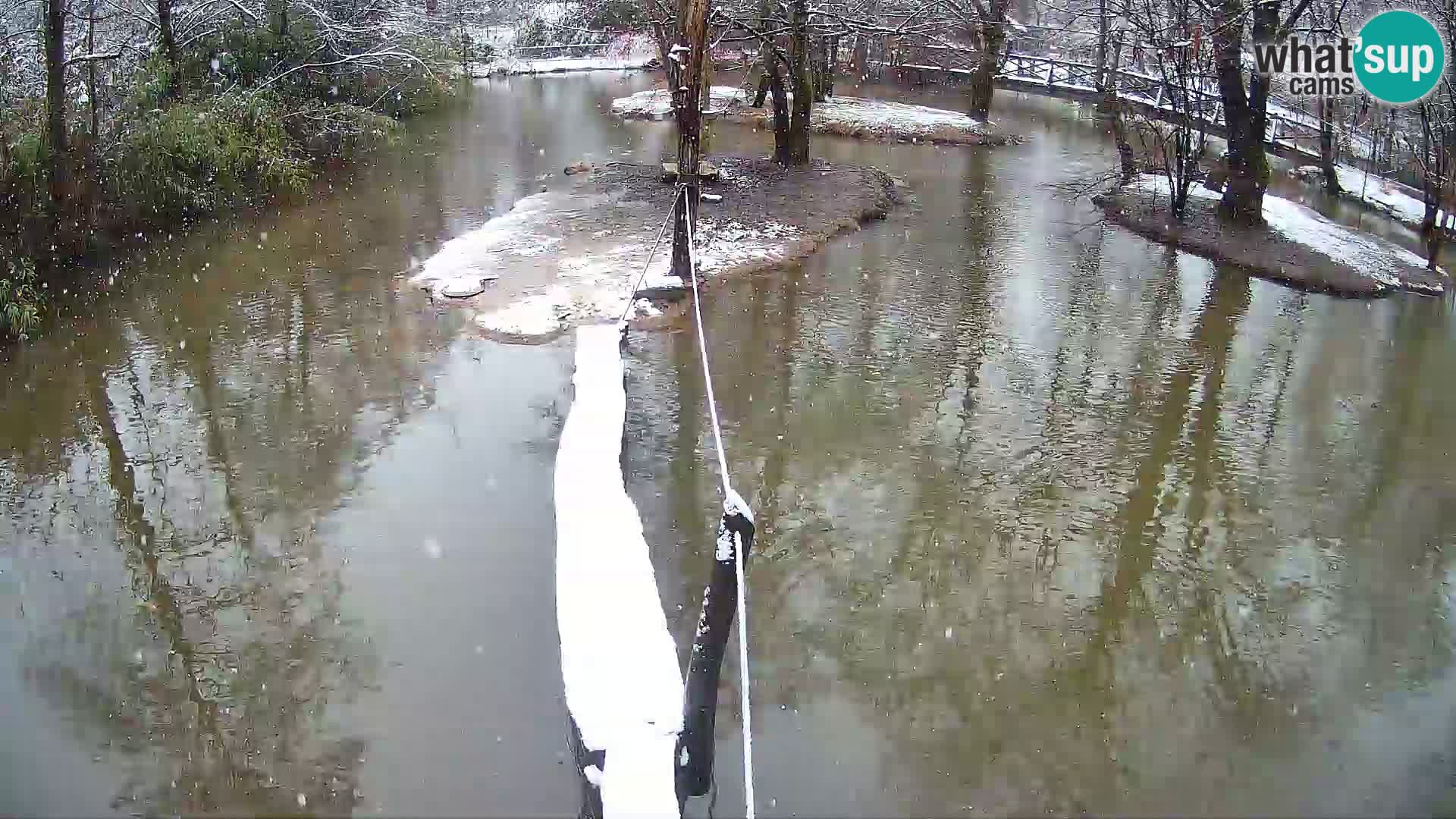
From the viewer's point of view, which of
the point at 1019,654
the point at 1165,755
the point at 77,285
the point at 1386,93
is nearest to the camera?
the point at 1165,755

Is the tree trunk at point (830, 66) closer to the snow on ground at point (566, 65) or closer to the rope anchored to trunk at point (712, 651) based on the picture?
the snow on ground at point (566, 65)

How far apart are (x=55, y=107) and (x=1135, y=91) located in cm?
2261

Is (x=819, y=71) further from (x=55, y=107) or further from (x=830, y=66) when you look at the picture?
(x=55, y=107)

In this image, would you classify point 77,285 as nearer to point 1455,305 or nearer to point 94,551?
point 94,551

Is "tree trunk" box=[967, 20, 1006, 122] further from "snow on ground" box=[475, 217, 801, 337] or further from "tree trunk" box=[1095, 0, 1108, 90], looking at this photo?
"snow on ground" box=[475, 217, 801, 337]

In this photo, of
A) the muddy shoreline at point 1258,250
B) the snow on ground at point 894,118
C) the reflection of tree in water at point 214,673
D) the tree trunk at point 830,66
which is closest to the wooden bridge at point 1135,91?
the muddy shoreline at point 1258,250

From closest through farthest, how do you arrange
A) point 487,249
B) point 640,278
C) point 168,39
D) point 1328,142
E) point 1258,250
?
point 640,278, point 487,249, point 1258,250, point 168,39, point 1328,142

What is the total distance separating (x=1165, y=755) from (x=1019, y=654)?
87cm

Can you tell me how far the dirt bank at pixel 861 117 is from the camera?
1989 cm

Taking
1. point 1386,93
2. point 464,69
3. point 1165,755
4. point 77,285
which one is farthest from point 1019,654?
point 464,69

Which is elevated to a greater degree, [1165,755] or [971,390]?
[971,390]

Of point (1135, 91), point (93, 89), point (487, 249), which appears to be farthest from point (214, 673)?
point (1135, 91)

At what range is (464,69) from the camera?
2811 centimetres

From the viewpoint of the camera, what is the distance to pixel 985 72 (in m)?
21.2
